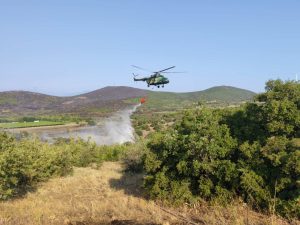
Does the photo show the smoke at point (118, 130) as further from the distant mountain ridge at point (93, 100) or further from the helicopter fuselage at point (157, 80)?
the helicopter fuselage at point (157, 80)

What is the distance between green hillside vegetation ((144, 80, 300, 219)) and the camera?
19969 millimetres

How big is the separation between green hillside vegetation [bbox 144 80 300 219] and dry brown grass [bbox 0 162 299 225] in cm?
102

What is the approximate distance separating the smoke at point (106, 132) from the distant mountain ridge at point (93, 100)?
30.0 meters

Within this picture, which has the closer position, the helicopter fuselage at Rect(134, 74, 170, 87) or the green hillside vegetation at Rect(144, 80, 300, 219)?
the green hillside vegetation at Rect(144, 80, 300, 219)

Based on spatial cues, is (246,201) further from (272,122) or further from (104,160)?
(104,160)

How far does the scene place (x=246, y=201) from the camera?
69.1ft

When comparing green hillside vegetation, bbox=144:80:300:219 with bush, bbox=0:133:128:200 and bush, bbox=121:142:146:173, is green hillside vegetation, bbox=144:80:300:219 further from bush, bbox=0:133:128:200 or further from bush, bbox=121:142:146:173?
bush, bbox=121:142:146:173

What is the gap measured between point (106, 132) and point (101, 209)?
192ft

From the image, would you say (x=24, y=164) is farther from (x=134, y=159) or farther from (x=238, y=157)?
(x=134, y=159)

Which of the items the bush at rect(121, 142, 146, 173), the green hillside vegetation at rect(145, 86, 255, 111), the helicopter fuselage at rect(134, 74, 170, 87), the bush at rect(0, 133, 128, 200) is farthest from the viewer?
the green hillside vegetation at rect(145, 86, 255, 111)

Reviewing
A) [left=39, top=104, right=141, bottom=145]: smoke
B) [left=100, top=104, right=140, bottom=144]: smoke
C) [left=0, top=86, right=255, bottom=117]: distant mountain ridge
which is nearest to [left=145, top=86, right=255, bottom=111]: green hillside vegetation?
[left=0, top=86, right=255, bottom=117]: distant mountain ridge

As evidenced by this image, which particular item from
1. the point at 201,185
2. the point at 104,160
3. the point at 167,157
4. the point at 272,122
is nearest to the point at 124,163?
the point at 104,160

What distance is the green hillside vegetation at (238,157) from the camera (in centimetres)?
1997

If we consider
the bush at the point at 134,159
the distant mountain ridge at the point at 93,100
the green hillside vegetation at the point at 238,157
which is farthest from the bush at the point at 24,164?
the distant mountain ridge at the point at 93,100
